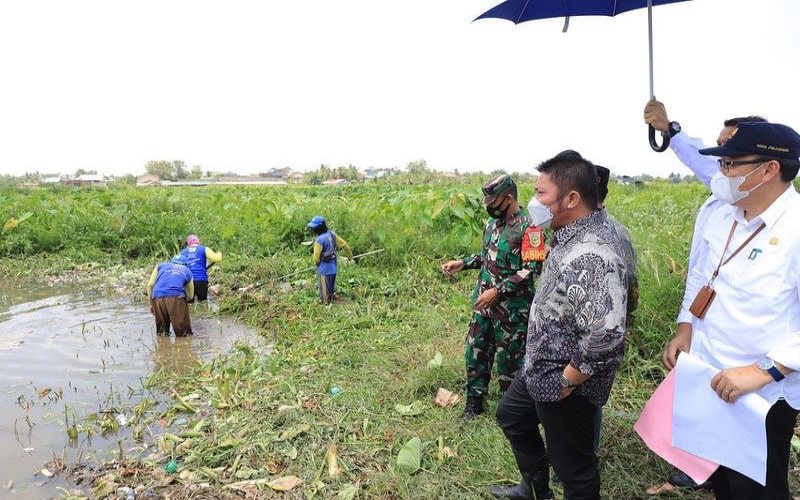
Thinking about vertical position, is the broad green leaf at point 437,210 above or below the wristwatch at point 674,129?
below

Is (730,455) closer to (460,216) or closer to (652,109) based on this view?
(652,109)

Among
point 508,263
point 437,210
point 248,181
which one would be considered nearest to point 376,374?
point 508,263

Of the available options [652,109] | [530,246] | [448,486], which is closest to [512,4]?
[652,109]

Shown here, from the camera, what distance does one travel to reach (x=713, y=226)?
2219 millimetres

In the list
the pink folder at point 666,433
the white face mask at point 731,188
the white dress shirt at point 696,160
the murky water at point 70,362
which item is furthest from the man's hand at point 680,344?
the murky water at point 70,362

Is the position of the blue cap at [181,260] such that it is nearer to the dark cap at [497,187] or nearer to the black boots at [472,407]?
the black boots at [472,407]

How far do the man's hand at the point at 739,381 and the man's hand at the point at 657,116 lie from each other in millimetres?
1374

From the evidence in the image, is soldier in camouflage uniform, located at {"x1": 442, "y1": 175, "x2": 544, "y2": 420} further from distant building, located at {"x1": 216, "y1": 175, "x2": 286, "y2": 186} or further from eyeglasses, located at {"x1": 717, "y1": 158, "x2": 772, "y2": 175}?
distant building, located at {"x1": 216, "y1": 175, "x2": 286, "y2": 186}

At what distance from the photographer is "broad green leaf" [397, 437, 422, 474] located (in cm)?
326

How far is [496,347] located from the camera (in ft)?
12.4

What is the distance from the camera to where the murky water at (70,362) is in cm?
395

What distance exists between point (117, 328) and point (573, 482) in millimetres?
6704

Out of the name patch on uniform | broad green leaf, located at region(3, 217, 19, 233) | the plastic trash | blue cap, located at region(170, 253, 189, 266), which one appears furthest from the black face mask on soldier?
broad green leaf, located at region(3, 217, 19, 233)

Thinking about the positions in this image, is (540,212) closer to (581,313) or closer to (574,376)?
(581,313)
